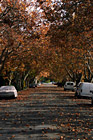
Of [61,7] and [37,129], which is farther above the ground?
[61,7]

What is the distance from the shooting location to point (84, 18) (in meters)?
17.7

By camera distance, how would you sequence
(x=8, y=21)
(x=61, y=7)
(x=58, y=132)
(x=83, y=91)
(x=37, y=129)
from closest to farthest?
(x=58, y=132), (x=37, y=129), (x=61, y=7), (x=8, y=21), (x=83, y=91)

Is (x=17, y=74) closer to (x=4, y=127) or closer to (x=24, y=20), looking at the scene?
(x=24, y=20)

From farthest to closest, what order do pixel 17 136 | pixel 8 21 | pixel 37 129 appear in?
pixel 8 21 → pixel 37 129 → pixel 17 136

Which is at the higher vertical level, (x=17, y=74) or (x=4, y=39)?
(x=4, y=39)

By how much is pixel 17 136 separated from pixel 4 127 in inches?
73.1

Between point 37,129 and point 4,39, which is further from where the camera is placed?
point 4,39

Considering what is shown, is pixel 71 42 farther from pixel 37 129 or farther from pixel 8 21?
pixel 37 129

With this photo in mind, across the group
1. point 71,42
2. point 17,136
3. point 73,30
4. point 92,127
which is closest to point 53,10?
point 73,30

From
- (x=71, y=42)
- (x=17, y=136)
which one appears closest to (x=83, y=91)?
(x=71, y=42)

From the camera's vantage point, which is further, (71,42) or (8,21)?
(71,42)

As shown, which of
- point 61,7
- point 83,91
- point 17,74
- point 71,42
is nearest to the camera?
point 61,7

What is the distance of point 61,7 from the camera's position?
15.8 metres

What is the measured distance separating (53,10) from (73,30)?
8.37ft
